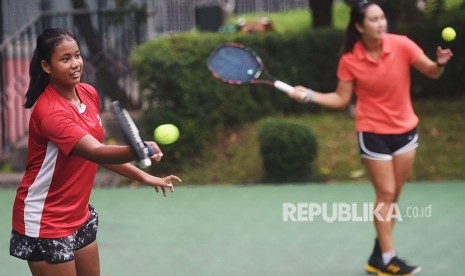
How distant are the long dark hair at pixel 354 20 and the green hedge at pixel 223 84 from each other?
463 centimetres

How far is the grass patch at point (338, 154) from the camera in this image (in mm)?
9867

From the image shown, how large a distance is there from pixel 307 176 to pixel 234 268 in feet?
11.9

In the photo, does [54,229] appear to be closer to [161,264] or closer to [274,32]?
[161,264]

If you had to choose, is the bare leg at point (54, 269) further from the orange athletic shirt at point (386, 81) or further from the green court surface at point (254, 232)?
the orange athletic shirt at point (386, 81)

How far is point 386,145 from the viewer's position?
5691mm

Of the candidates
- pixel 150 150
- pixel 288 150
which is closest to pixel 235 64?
pixel 150 150

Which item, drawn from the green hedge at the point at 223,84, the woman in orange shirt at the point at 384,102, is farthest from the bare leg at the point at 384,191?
the green hedge at the point at 223,84

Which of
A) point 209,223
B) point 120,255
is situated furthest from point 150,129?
point 120,255

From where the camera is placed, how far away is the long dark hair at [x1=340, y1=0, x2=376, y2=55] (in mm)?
5660

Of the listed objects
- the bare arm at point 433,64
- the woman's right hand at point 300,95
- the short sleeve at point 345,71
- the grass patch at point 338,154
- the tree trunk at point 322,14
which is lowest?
the grass patch at point 338,154

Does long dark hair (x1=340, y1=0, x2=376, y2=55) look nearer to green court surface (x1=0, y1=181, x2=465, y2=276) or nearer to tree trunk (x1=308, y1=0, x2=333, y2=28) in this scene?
green court surface (x1=0, y1=181, x2=465, y2=276)

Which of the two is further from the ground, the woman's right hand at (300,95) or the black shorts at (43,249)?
the woman's right hand at (300,95)

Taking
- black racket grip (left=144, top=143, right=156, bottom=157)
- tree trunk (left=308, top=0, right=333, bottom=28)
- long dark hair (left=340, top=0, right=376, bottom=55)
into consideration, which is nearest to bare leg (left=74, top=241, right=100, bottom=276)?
black racket grip (left=144, top=143, right=156, bottom=157)

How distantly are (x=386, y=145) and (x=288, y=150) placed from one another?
3889 millimetres
